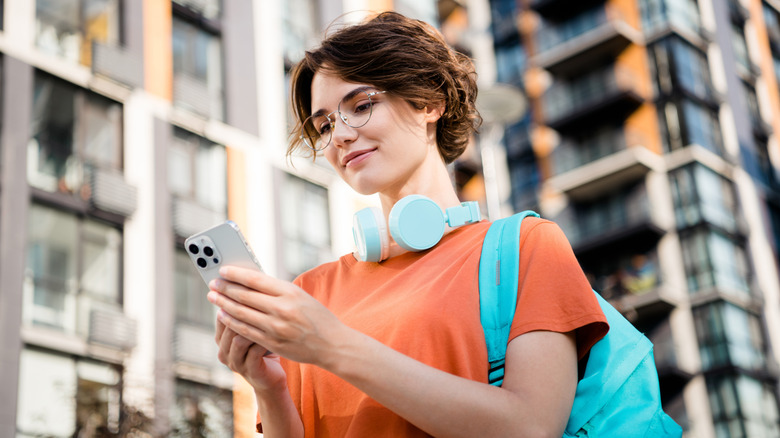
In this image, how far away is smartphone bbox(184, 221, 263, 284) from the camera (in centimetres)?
174

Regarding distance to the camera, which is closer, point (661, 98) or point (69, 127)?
point (69, 127)

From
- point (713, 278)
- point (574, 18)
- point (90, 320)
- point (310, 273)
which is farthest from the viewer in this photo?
point (574, 18)

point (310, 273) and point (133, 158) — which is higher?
point (133, 158)

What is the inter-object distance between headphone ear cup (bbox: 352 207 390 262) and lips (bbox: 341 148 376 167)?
0.12 m

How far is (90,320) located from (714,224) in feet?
65.6

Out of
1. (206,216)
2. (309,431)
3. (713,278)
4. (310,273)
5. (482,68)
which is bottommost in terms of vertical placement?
(309,431)

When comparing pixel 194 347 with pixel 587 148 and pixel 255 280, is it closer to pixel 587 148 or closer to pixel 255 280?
pixel 255 280

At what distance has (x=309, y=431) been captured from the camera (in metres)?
2.06

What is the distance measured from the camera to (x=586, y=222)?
3089 centimetres

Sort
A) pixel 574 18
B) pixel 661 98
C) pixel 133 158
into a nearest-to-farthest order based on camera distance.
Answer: pixel 133 158
pixel 661 98
pixel 574 18

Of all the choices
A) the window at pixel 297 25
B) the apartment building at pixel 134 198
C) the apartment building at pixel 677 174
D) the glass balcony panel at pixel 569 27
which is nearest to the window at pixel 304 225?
the apartment building at pixel 134 198

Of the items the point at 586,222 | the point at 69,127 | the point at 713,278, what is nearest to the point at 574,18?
the point at 586,222

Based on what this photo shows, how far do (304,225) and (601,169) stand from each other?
46.4 feet

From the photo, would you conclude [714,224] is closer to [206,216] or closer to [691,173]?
[691,173]
